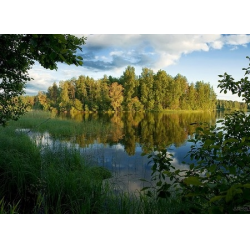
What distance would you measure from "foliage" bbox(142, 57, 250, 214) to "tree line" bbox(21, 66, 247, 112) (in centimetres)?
4842

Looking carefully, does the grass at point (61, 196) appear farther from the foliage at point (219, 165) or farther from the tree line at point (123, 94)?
the tree line at point (123, 94)

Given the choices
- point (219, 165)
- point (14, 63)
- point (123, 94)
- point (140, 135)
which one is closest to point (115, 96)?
point (123, 94)

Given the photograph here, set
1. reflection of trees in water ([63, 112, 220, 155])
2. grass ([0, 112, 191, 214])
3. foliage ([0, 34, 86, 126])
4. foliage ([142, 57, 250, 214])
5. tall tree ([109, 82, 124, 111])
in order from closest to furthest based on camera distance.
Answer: foliage ([142, 57, 250, 214]) < foliage ([0, 34, 86, 126]) < grass ([0, 112, 191, 214]) < reflection of trees in water ([63, 112, 220, 155]) < tall tree ([109, 82, 124, 111])

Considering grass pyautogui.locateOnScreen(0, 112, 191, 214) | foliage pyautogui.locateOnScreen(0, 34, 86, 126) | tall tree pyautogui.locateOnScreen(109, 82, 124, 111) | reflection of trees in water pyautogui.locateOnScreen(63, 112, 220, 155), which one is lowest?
grass pyautogui.locateOnScreen(0, 112, 191, 214)

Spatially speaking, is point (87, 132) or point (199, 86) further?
point (199, 86)

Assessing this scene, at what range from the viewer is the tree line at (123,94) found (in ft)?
167

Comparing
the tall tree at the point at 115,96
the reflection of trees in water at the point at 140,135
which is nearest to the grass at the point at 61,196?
the reflection of trees in water at the point at 140,135

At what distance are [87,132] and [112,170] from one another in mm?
6553

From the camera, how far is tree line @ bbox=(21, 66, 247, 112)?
5078 centimetres

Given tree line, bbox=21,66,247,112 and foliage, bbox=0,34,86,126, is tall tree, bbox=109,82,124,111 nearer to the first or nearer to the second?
tree line, bbox=21,66,247,112

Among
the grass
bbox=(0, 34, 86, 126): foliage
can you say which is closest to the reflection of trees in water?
the grass

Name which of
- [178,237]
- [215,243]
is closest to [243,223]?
[215,243]
